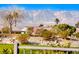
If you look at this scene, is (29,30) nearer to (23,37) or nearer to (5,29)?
(23,37)

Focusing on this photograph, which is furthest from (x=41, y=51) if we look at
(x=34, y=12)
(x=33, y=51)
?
(x=34, y=12)

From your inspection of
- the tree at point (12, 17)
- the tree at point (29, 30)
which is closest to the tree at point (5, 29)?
the tree at point (12, 17)

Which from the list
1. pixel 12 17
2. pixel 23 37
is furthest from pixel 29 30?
pixel 12 17

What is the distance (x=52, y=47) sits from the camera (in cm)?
485

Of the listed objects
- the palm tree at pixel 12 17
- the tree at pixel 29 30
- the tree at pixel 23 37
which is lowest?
the tree at pixel 23 37

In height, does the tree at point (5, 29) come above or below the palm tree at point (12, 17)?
below

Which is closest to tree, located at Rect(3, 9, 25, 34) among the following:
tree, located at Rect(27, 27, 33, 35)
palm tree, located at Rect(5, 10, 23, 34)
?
palm tree, located at Rect(5, 10, 23, 34)

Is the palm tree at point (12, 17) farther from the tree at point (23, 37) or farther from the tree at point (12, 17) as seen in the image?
the tree at point (23, 37)

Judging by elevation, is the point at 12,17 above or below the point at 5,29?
above

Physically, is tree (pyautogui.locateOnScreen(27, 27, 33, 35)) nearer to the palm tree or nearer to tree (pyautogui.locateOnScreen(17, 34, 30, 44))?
tree (pyautogui.locateOnScreen(17, 34, 30, 44))

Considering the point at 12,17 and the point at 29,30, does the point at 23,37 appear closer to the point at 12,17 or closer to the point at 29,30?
the point at 29,30

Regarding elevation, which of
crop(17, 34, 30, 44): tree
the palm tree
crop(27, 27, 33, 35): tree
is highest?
the palm tree

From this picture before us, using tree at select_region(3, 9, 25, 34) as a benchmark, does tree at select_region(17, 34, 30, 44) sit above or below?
below

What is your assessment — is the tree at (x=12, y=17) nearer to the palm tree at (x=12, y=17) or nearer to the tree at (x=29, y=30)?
the palm tree at (x=12, y=17)
